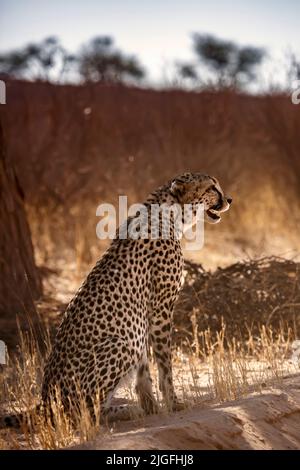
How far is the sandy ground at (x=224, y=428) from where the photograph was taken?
3.92m

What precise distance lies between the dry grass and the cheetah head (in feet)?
2.44

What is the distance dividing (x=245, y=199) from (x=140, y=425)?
11.1 metres

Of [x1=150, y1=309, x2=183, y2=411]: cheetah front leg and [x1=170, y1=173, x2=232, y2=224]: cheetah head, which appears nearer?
[x1=150, y1=309, x2=183, y2=411]: cheetah front leg

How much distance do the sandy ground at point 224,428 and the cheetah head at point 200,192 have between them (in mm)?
1071

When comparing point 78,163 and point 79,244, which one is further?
point 78,163

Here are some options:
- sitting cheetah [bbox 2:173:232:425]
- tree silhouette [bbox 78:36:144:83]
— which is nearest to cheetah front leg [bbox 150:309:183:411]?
sitting cheetah [bbox 2:173:232:425]

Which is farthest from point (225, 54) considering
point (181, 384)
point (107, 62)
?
point (181, 384)

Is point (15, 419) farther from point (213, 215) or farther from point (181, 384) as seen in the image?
point (213, 215)

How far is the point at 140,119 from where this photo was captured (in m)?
17.0

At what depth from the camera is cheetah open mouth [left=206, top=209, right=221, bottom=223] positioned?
528 cm

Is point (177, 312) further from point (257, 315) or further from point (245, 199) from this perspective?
point (245, 199)

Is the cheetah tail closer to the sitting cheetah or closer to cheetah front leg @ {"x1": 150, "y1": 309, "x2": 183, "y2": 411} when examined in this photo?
the sitting cheetah
